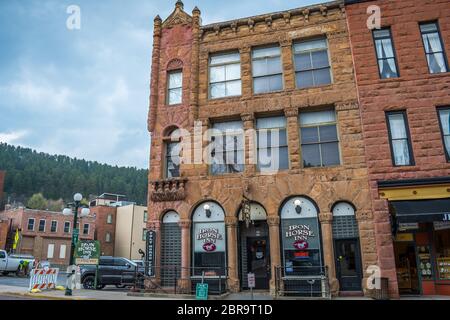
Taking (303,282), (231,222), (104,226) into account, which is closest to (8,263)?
(231,222)

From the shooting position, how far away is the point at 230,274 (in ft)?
53.0

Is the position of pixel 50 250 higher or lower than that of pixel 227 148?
lower

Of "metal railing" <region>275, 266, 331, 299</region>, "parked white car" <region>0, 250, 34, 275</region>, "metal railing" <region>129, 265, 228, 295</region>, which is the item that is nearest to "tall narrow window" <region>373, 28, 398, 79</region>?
"metal railing" <region>275, 266, 331, 299</region>

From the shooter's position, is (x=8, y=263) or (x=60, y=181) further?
(x=60, y=181)

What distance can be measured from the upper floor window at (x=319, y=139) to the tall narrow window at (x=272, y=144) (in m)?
0.93

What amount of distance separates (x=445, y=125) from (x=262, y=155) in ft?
26.9

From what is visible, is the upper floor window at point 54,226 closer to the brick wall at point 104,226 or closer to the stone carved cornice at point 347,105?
the brick wall at point 104,226

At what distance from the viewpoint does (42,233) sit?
5394cm

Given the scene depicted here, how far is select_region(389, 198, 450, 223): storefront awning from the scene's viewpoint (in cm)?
1394

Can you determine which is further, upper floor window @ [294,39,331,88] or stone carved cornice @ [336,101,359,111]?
upper floor window @ [294,39,331,88]

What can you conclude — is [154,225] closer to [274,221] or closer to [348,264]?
[274,221]

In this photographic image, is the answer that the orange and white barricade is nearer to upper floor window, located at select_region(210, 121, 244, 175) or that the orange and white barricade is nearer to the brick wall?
upper floor window, located at select_region(210, 121, 244, 175)

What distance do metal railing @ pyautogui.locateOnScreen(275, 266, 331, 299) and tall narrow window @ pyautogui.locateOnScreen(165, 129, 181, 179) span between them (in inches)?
285
